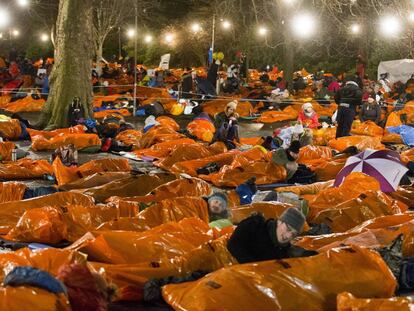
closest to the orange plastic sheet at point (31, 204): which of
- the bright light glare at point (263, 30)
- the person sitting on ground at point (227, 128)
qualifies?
the person sitting on ground at point (227, 128)

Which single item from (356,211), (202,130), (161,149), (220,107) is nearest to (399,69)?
(220,107)

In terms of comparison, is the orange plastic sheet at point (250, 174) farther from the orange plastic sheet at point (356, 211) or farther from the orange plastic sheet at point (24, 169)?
the orange plastic sheet at point (24, 169)

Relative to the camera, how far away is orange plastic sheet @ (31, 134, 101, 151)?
10773 mm

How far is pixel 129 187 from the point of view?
7.25m

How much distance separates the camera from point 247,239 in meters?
4.42

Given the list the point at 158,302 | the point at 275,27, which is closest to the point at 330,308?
the point at 158,302

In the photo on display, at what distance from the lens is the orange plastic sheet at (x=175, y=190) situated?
6.62 m

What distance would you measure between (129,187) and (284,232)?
338 cm

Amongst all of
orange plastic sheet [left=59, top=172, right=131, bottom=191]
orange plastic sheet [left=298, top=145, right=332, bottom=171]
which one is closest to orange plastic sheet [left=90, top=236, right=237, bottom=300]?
orange plastic sheet [left=59, top=172, right=131, bottom=191]

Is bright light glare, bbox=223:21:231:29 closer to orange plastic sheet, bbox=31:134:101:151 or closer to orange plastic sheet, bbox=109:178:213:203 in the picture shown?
orange plastic sheet, bbox=31:134:101:151

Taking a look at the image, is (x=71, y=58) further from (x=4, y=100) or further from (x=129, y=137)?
(x=4, y=100)

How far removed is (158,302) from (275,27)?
2303cm

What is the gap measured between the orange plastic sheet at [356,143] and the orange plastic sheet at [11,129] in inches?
232

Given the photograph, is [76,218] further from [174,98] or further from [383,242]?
[174,98]
